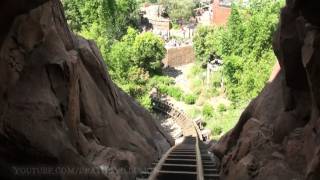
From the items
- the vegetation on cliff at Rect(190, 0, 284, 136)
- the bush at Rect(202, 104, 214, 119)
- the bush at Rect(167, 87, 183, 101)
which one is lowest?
the bush at Rect(167, 87, 183, 101)

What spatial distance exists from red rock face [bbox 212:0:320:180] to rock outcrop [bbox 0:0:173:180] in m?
3.33

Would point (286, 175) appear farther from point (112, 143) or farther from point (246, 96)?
point (246, 96)

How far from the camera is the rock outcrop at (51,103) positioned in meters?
9.66

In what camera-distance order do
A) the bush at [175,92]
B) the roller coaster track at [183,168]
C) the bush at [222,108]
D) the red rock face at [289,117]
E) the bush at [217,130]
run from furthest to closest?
1. the bush at [175,92]
2. the bush at [222,108]
3. the bush at [217,130]
4. the roller coaster track at [183,168]
5. the red rock face at [289,117]

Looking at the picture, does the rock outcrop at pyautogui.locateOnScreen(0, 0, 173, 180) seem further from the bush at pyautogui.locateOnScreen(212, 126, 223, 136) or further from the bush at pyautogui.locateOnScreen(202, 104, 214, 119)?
the bush at pyautogui.locateOnScreen(202, 104, 214, 119)

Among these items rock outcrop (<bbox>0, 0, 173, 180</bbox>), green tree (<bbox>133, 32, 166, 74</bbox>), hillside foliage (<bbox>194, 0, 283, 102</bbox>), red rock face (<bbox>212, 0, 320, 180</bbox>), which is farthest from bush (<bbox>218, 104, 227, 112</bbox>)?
red rock face (<bbox>212, 0, 320, 180</bbox>)

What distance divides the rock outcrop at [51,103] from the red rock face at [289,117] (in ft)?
10.9

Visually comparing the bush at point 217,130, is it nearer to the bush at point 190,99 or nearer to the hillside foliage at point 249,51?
the hillside foliage at point 249,51

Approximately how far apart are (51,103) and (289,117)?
5.63m

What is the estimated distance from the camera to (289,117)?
12.5 m

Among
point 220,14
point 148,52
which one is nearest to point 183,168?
point 148,52

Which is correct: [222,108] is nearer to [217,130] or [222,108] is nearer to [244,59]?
[244,59]

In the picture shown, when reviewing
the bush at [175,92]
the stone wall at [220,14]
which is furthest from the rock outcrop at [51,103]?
the stone wall at [220,14]

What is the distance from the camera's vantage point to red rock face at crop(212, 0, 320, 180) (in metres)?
9.62
